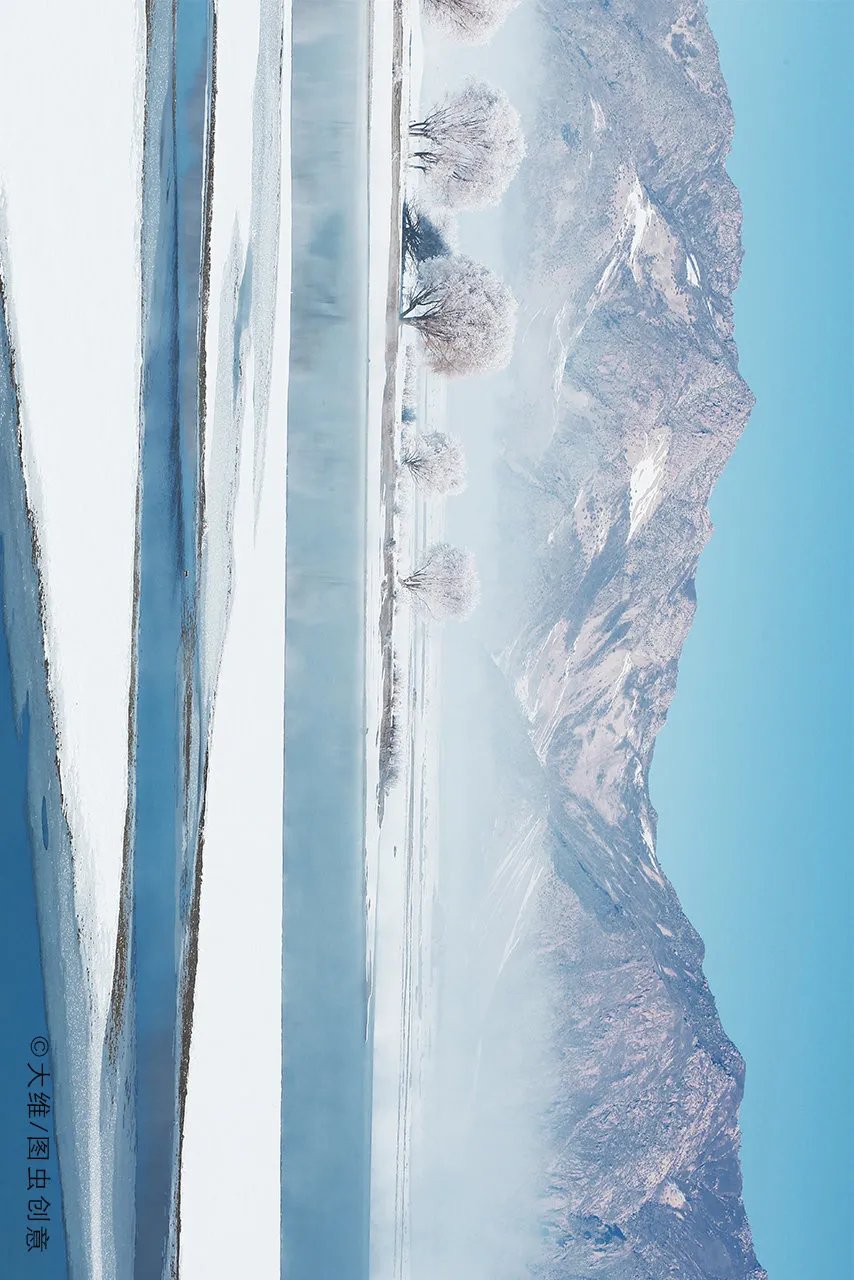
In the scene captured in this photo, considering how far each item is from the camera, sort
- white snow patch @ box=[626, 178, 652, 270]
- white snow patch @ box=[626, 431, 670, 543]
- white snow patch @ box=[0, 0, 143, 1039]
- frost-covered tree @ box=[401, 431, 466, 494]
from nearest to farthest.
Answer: white snow patch @ box=[0, 0, 143, 1039], frost-covered tree @ box=[401, 431, 466, 494], white snow patch @ box=[626, 178, 652, 270], white snow patch @ box=[626, 431, 670, 543]

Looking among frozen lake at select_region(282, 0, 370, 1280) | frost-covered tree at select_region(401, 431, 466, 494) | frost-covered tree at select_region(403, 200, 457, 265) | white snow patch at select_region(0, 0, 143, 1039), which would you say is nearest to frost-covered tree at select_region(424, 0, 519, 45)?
frost-covered tree at select_region(403, 200, 457, 265)

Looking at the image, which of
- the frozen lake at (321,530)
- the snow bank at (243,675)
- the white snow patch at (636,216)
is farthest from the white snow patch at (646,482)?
the snow bank at (243,675)

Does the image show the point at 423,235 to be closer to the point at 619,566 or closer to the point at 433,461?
the point at 433,461

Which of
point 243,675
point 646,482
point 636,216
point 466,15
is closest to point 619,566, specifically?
point 646,482

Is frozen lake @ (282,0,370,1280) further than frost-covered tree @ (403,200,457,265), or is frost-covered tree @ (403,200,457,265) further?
frost-covered tree @ (403,200,457,265)

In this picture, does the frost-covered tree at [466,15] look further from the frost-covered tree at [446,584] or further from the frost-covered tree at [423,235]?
the frost-covered tree at [446,584]

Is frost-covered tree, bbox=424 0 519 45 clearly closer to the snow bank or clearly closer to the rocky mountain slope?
the snow bank
